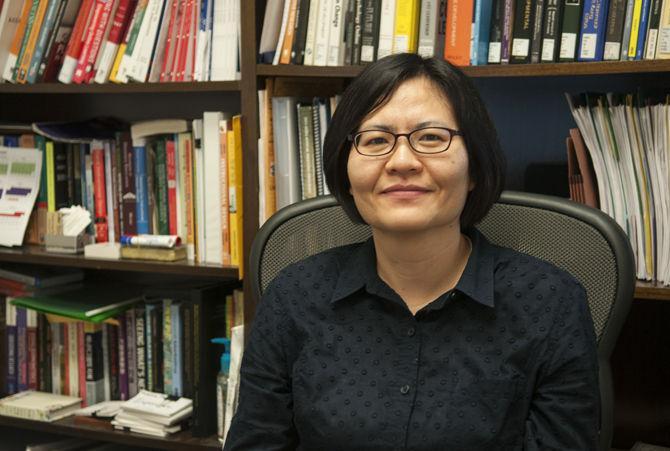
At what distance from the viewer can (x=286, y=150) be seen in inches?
68.9

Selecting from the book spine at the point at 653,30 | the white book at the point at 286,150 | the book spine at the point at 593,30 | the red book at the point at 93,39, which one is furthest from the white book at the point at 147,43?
the book spine at the point at 653,30

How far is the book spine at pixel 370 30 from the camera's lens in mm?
1665

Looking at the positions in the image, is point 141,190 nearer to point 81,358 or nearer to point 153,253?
point 153,253

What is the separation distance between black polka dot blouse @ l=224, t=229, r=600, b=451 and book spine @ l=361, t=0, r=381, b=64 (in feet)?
1.75

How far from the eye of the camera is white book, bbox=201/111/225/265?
183cm

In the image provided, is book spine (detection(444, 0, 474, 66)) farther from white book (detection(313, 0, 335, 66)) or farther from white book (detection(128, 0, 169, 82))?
white book (detection(128, 0, 169, 82))

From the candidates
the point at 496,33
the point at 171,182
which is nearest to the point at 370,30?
the point at 496,33

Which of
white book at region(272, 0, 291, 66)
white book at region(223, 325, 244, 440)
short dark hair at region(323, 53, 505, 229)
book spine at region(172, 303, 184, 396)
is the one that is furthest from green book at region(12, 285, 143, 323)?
short dark hair at region(323, 53, 505, 229)

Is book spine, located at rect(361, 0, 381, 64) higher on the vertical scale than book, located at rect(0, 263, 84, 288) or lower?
higher

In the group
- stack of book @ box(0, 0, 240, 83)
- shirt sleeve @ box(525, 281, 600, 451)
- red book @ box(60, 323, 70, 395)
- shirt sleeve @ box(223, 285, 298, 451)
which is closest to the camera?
shirt sleeve @ box(525, 281, 600, 451)

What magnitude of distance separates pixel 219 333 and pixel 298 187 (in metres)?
0.45

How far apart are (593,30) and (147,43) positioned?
39.2 inches

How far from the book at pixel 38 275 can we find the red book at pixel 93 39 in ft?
1.83

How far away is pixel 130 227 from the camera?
201 centimetres
